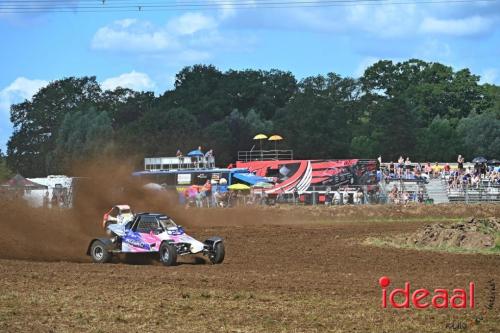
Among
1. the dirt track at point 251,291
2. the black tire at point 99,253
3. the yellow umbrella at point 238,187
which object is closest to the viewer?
the dirt track at point 251,291

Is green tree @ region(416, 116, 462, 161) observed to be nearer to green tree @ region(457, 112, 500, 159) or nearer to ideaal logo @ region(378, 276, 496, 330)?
green tree @ region(457, 112, 500, 159)

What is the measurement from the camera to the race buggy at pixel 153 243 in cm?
2359

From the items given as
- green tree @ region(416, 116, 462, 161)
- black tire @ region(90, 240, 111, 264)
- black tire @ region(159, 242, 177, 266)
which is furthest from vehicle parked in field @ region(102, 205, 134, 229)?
green tree @ region(416, 116, 462, 161)

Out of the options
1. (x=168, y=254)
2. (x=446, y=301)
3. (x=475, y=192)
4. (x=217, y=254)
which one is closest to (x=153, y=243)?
(x=168, y=254)

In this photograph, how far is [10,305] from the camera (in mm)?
15961

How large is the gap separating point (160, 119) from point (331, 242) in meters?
71.2

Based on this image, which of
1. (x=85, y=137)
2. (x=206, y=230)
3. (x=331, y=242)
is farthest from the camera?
(x=85, y=137)

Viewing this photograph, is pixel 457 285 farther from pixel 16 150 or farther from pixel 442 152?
pixel 16 150

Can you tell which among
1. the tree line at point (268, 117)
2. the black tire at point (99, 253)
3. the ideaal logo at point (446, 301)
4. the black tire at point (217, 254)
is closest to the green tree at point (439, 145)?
the tree line at point (268, 117)

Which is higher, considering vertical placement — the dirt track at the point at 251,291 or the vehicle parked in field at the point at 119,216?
the vehicle parked in field at the point at 119,216

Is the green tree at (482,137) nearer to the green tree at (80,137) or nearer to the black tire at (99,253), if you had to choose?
the green tree at (80,137)

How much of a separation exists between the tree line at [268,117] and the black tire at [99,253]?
54790 mm

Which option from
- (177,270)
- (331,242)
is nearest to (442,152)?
(331,242)

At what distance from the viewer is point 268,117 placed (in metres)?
130
